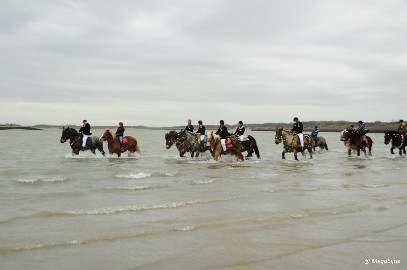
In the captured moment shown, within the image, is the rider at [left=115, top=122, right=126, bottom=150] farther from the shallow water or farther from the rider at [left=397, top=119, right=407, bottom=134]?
the rider at [left=397, top=119, right=407, bottom=134]

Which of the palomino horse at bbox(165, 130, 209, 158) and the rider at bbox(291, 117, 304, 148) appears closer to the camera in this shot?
the rider at bbox(291, 117, 304, 148)

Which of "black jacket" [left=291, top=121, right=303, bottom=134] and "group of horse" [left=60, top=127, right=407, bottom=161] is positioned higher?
"black jacket" [left=291, top=121, right=303, bottom=134]

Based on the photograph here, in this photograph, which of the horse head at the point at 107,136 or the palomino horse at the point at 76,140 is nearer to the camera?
the horse head at the point at 107,136

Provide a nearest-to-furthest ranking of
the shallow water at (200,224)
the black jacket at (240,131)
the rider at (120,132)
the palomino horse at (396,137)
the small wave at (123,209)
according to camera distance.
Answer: the shallow water at (200,224) < the small wave at (123,209) < the black jacket at (240,131) < the rider at (120,132) < the palomino horse at (396,137)

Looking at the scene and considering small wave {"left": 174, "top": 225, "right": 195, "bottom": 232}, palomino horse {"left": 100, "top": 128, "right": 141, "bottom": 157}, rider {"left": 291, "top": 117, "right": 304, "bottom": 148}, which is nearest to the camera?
small wave {"left": 174, "top": 225, "right": 195, "bottom": 232}

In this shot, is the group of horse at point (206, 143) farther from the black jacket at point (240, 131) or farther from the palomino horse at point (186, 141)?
the black jacket at point (240, 131)

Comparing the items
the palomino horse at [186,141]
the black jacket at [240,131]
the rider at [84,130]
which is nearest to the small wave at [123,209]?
the palomino horse at [186,141]

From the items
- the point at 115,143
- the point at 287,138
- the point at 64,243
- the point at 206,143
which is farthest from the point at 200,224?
the point at 115,143

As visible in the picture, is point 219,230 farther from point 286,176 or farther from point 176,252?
point 286,176

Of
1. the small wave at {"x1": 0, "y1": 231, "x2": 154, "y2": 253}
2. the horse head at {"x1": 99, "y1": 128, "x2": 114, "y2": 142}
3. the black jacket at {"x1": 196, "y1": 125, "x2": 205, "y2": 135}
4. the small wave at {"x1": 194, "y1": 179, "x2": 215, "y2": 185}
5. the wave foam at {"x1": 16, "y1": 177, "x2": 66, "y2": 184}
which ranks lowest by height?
the small wave at {"x1": 194, "y1": 179, "x2": 215, "y2": 185}

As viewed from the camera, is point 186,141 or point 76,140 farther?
point 76,140

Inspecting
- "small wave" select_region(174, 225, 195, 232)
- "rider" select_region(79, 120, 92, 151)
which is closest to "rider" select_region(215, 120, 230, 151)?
"rider" select_region(79, 120, 92, 151)

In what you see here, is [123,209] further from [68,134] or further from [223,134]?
[68,134]

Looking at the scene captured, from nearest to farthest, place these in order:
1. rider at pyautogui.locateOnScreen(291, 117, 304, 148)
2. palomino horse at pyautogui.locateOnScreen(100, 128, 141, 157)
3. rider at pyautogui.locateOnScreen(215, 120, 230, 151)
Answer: rider at pyautogui.locateOnScreen(215, 120, 230, 151) → rider at pyautogui.locateOnScreen(291, 117, 304, 148) → palomino horse at pyautogui.locateOnScreen(100, 128, 141, 157)
